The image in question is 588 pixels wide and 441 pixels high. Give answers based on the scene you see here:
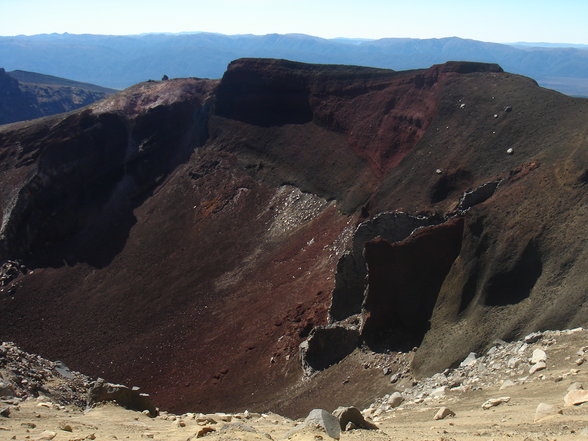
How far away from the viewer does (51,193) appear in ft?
183

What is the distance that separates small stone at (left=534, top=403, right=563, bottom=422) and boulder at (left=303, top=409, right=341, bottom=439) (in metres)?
4.17

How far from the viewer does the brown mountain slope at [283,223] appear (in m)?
25.0

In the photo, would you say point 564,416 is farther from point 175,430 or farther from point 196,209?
point 196,209

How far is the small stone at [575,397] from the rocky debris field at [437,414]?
2 centimetres

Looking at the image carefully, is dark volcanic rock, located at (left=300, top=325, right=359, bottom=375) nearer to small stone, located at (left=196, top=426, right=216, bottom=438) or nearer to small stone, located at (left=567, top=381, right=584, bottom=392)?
small stone, located at (left=567, top=381, right=584, bottom=392)

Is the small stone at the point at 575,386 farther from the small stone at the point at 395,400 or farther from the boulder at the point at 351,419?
the small stone at the point at 395,400

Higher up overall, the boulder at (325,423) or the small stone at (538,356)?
the boulder at (325,423)

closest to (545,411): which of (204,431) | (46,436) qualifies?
(204,431)

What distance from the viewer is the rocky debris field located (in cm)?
1149

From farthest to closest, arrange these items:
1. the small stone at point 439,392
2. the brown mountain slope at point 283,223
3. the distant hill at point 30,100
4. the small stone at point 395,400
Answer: the distant hill at point 30,100 < the brown mountain slope at point 283,223 < the small stone at point 395,400 < the small stone at point 439,392

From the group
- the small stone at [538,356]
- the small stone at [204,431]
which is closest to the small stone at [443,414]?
the small stone at [538,356]

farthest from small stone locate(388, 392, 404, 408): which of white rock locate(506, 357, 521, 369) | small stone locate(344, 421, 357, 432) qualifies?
small stone locate(344, 421, 357, 432)

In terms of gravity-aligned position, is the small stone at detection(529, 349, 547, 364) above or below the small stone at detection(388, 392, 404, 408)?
above

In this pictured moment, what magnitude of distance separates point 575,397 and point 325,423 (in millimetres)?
5504
